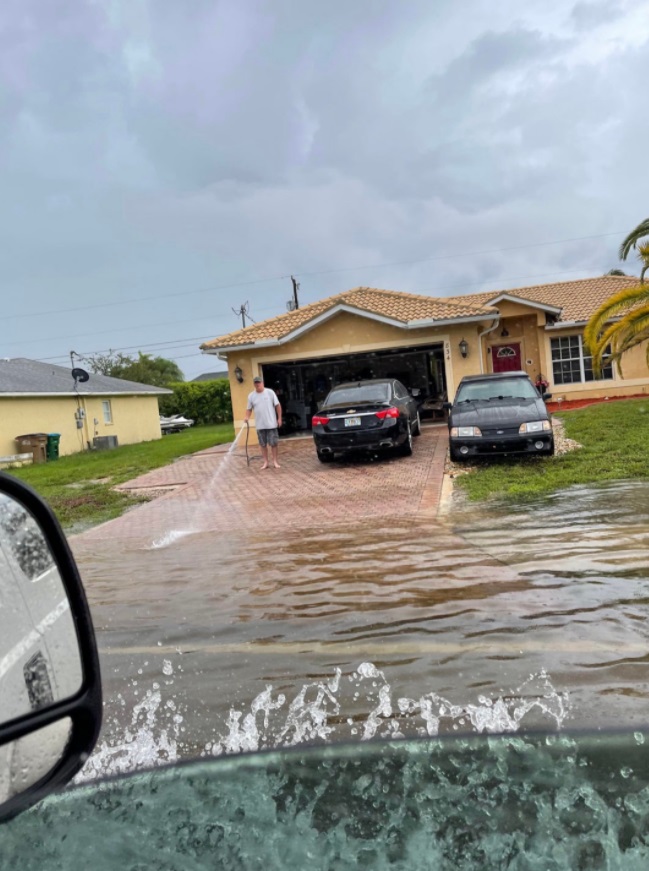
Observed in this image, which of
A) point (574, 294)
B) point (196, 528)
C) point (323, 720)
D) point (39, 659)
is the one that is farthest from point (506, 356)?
point (39, 659)

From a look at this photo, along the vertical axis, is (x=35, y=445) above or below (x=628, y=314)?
below

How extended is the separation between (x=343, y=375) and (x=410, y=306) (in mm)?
7290

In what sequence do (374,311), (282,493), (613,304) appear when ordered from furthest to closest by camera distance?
(374,311)
(613,304)
(282,493)

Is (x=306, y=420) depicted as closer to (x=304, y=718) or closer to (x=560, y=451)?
(x=560, y=451)

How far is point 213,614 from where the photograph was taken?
17.5 feet

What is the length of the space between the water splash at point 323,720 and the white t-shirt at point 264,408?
972 centimetres

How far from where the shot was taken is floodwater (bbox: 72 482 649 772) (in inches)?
136

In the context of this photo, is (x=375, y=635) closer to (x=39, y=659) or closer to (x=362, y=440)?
(x=39, y=659)

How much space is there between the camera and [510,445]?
11.2 m

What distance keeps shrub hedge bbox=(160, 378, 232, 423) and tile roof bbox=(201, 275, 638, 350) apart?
19582 millimetres

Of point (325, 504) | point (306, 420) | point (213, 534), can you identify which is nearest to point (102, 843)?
point (213, 534)

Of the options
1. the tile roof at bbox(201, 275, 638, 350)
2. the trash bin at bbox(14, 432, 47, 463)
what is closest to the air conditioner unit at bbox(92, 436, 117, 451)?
the trash bin at bbox(14, 432, 47, 463)

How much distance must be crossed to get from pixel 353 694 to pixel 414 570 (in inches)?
96.1

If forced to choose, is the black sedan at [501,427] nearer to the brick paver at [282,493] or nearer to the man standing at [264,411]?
the brick paver at [282,493]
